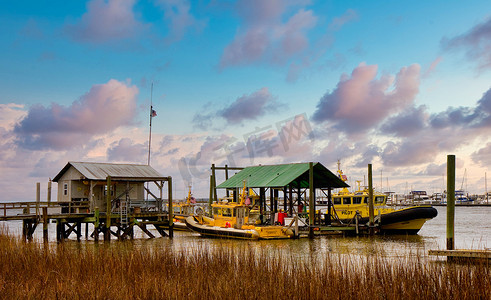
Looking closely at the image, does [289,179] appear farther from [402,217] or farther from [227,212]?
[402,217]

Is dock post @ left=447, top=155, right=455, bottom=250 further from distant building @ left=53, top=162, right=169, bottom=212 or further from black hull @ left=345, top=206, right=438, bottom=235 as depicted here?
distant building @ left=53, top=162, right=169, bottom=212

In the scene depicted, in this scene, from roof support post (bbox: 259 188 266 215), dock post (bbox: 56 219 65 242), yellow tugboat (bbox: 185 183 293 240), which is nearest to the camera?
yellow tugboat (bbox: 185 183 293 240)

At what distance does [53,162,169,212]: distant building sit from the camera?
3238cm

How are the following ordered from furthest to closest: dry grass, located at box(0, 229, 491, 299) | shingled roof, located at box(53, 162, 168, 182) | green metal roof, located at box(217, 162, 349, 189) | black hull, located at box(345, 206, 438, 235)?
1. black hull, located at box(345, 206, 438, 235)
2. shingled roof, located at box(53, 162, 168, 182)
3. green metal roof, located at box(217, 162, 349, 189)
4. dry grass, located at box(0, 229, 491, 299)

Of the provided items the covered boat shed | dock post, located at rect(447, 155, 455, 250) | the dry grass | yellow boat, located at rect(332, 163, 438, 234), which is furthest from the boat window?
the dry grass

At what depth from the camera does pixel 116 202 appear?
32.7m

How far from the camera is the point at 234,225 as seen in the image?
31375 millimetres

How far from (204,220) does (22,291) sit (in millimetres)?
23816

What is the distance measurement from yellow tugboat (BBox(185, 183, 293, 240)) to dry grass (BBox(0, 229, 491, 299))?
15.7 meters

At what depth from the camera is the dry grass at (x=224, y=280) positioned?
34.3ft

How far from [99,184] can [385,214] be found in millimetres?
18757

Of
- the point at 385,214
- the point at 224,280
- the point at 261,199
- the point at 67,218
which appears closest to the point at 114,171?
the point at 67,218

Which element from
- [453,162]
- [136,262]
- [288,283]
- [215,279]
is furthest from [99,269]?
[453,162]

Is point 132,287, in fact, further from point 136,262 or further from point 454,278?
point 454,278
